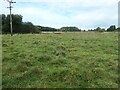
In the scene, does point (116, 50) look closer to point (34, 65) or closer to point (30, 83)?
point (34, 65)

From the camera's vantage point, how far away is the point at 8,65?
48.9 ft

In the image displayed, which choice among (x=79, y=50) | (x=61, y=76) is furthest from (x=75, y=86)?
(x=79, y=50)

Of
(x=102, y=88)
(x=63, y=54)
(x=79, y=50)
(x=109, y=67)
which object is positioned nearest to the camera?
(x=102, y=88)

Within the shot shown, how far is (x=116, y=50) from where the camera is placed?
62.1 ft

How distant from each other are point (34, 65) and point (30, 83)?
2.40m

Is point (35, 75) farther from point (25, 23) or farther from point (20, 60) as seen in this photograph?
point (25, 23)

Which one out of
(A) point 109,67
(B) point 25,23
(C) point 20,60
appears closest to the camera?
(A) point 109,67

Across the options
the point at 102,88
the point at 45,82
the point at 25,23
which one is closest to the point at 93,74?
the point at 102,88

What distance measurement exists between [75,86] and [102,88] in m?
1.08

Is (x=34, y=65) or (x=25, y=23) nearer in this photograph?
(x=34, y=65)

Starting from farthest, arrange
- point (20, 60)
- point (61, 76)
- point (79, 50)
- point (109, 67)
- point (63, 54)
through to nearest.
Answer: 1. point (79, 50)
2. point (63, 54)
3. point (20, 60)
4. point (109, 67)
5. point (61, 76)

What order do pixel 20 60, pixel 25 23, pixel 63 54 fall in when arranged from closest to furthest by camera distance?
pixel 20 60 < pixel 63 54 < pixel 25 23

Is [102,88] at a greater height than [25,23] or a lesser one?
lesser

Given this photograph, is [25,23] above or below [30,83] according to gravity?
above
